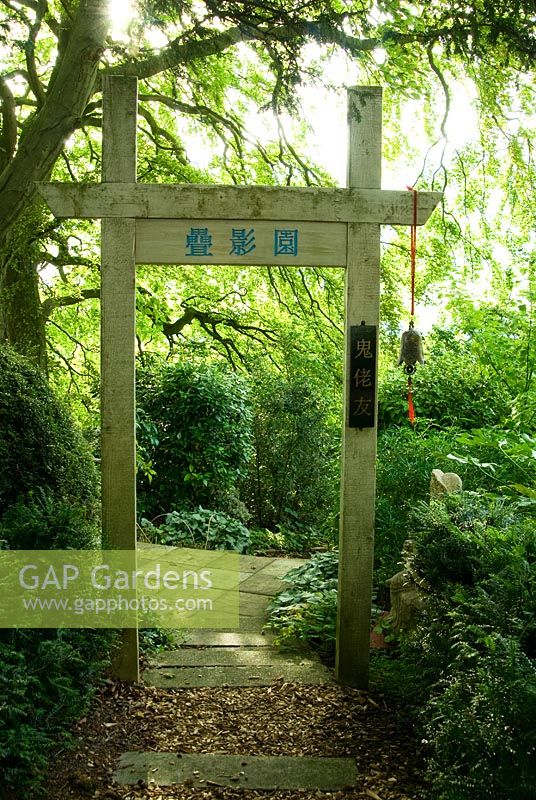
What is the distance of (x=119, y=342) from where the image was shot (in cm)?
388

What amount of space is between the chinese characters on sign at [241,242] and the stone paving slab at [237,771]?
7.80 ft

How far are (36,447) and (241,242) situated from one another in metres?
1.50

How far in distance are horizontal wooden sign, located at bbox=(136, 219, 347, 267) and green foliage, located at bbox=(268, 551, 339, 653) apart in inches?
91.2

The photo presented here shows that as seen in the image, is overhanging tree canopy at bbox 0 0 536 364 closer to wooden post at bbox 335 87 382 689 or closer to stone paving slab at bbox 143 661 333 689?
wooden post at bbox 335 87 382 689

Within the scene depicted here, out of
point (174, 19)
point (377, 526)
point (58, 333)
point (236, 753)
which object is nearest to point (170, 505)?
point (377, 526)

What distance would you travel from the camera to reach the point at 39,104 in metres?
6.68

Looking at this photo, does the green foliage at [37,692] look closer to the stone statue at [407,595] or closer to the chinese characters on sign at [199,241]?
the stone statue at [407,595]

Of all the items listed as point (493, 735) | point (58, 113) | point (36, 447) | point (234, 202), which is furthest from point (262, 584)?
point (493, 735)

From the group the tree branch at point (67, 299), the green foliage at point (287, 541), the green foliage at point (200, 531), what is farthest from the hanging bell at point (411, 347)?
the tree branch at point (67, 299)

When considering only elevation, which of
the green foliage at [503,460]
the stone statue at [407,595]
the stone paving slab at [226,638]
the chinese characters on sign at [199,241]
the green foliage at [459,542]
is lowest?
the stone paving slab at [226,638]

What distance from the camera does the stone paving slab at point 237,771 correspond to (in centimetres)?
308

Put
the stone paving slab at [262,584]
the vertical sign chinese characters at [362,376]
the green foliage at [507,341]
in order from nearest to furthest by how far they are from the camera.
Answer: the vertical sign chinese characters at [362,376] < the stone paving slab at [262,584] < the green foliage at [507,341]

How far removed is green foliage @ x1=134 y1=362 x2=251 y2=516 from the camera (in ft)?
25.8

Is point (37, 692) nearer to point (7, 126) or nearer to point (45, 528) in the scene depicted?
point (45, 528)
